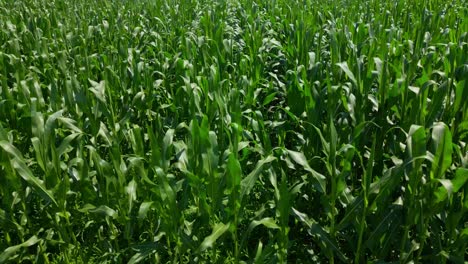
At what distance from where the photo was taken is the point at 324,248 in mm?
2076

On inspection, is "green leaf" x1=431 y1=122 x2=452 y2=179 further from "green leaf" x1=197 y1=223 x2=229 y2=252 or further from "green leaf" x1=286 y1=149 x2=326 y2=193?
"green leaf" x1=197 y1=223 x2=229 y2=252

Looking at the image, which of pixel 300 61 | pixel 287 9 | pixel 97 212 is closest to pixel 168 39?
pixel 300 61

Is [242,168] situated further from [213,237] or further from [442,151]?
[442,151]

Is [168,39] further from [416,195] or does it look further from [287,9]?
[416,195]

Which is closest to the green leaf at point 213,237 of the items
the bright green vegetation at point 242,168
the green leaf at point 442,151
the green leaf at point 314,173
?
the bright green vegetation at point 242,168

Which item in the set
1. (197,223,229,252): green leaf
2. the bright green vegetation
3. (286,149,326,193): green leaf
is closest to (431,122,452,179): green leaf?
the bright green vegetation

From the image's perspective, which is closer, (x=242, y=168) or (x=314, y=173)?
(x=314, y=173)

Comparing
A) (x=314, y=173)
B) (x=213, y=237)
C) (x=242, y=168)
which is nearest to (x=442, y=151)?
(x=314, y=173)

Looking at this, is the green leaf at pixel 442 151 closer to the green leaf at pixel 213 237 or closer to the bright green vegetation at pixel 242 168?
the bright green vegetation at pixel 242 168

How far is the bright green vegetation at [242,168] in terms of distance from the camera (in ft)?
6.33

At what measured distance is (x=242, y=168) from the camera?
8.23ft

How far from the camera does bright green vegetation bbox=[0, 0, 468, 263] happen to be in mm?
1931

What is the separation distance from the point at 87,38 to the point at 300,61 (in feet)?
7.55

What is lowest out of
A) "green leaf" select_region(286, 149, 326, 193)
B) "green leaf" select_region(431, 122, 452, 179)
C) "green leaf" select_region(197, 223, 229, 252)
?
"green leaf" select_region(197, 223, 229, 252)
